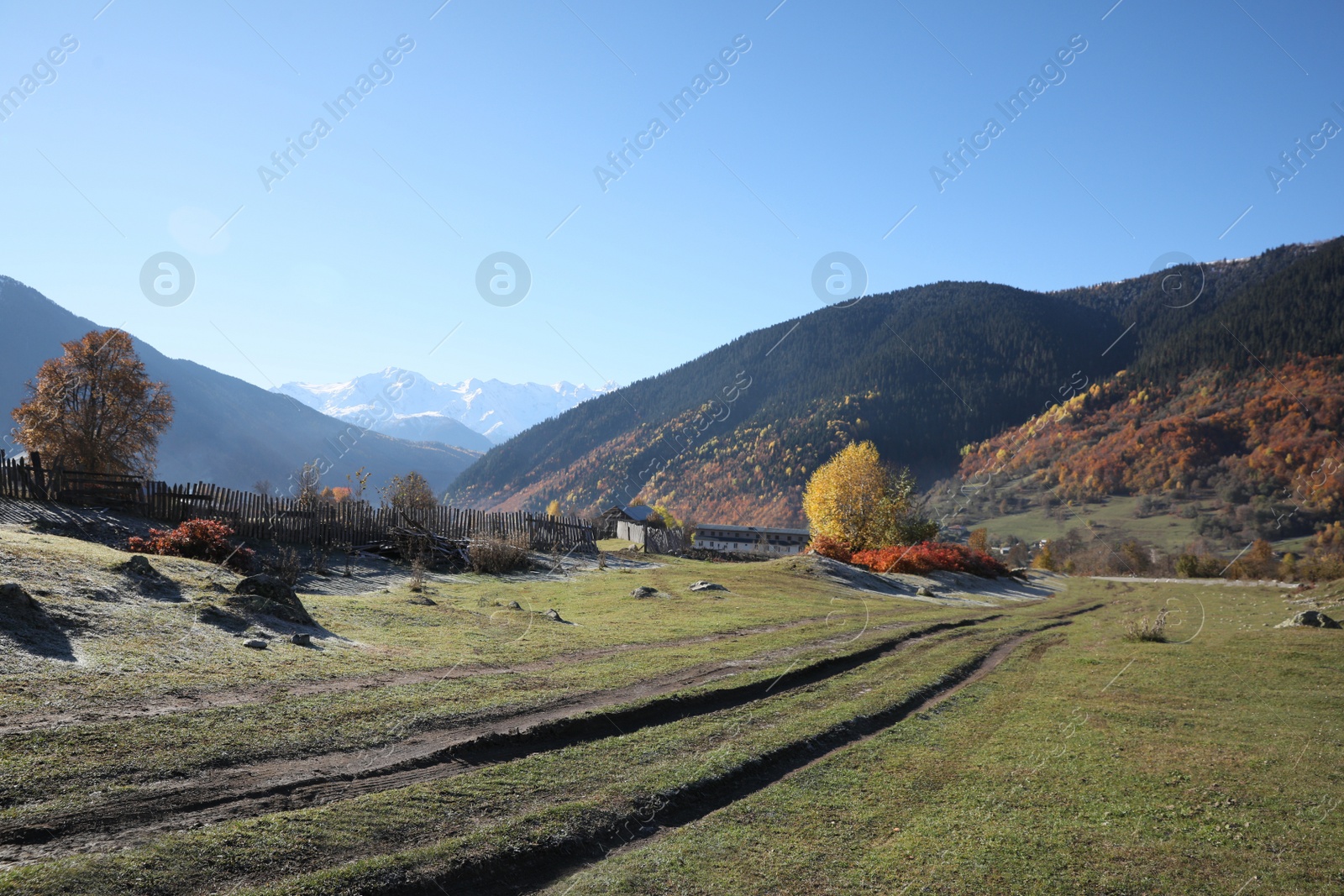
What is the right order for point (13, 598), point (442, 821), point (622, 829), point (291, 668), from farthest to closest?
point (291, 668) < point (13, 598) < point (622, 829) < point (442, 821)

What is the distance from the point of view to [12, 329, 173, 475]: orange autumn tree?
37250 millimetres

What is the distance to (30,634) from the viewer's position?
7922mm

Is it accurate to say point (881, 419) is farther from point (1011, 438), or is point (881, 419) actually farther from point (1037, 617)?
point (1037, 617)

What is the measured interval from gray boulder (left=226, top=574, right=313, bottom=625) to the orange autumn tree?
32.0 m

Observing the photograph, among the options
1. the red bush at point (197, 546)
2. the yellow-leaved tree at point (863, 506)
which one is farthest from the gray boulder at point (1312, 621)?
the yellow-leaved tree at point (863, 506)

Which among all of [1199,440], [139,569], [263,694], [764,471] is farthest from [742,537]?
[263,694]

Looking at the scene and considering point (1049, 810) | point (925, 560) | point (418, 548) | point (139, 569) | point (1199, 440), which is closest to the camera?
point (1049, 810)

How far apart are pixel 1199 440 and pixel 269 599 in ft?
502

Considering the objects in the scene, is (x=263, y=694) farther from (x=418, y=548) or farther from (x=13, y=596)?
(x=418, y=548)

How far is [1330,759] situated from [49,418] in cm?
5151

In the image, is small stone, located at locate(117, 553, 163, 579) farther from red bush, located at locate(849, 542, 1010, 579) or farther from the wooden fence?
red bush, located at locate(849, 542, 1010, 579)

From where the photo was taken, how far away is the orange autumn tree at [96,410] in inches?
1467

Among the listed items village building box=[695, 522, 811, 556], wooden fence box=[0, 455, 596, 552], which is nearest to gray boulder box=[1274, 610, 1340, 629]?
wooden fence box=[0, 455, 596, 552]

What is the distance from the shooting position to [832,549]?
4512 centimetres
